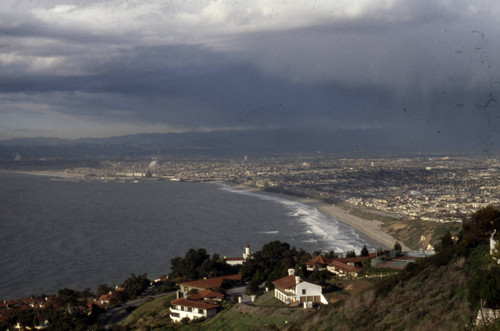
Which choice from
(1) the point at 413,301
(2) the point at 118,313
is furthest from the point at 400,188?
(1) the point at 413,301

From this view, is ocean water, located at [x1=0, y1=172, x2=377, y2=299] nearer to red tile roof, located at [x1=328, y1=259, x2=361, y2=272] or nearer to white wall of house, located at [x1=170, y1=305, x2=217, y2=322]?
white wall of house, located at [x1=170, y1=305, x2=217, y2=322]

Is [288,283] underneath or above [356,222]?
above

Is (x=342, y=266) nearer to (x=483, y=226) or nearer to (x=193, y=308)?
(x=483, y=226)

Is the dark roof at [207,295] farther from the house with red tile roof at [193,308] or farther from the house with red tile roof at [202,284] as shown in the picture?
the house with red tile roof at [202,284]

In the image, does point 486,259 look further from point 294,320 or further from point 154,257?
point 154,257

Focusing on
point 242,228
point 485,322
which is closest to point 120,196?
point 242,228
